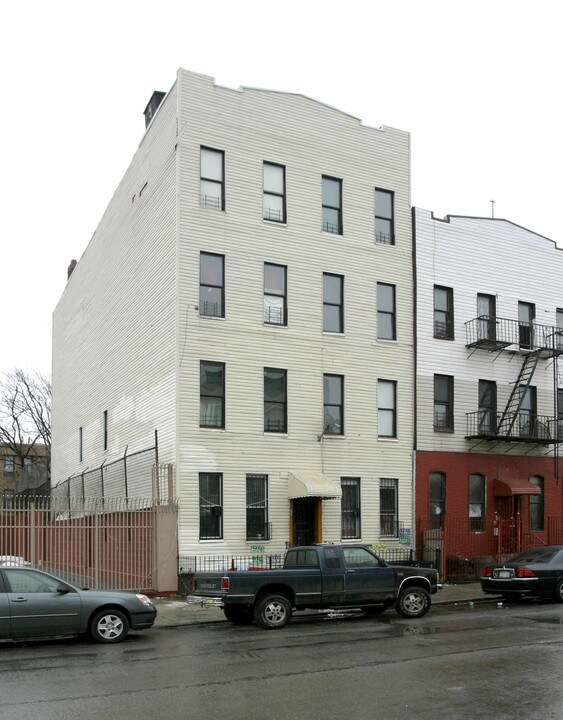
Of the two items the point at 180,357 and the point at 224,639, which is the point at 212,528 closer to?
the point at 180,357

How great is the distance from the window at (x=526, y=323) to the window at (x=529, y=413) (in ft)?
5.13

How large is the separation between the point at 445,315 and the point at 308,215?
5.90 meters

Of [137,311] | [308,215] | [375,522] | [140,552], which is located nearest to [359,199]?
[308,215]

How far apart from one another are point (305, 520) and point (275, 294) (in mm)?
6734

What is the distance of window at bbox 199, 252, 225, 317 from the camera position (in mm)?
23922

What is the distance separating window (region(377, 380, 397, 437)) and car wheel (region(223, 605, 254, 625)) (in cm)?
1039

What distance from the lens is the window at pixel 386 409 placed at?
2645 cm

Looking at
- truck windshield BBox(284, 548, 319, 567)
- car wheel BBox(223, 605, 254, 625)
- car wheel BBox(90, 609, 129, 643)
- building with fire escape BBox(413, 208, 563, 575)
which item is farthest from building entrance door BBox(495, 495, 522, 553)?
car wheel BBox(90, 609, 129, 643)

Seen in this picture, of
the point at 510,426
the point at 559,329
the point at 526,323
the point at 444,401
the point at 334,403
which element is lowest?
the point at 510,426

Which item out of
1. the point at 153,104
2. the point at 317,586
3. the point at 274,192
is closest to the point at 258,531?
the point at 317,586

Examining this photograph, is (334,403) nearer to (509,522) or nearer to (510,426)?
(510,426)

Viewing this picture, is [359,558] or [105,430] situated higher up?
[105,430]

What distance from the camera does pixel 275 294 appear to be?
989 inches

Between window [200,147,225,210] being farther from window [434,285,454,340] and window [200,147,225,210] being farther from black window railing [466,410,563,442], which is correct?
black window railing [466,410,563,442]
